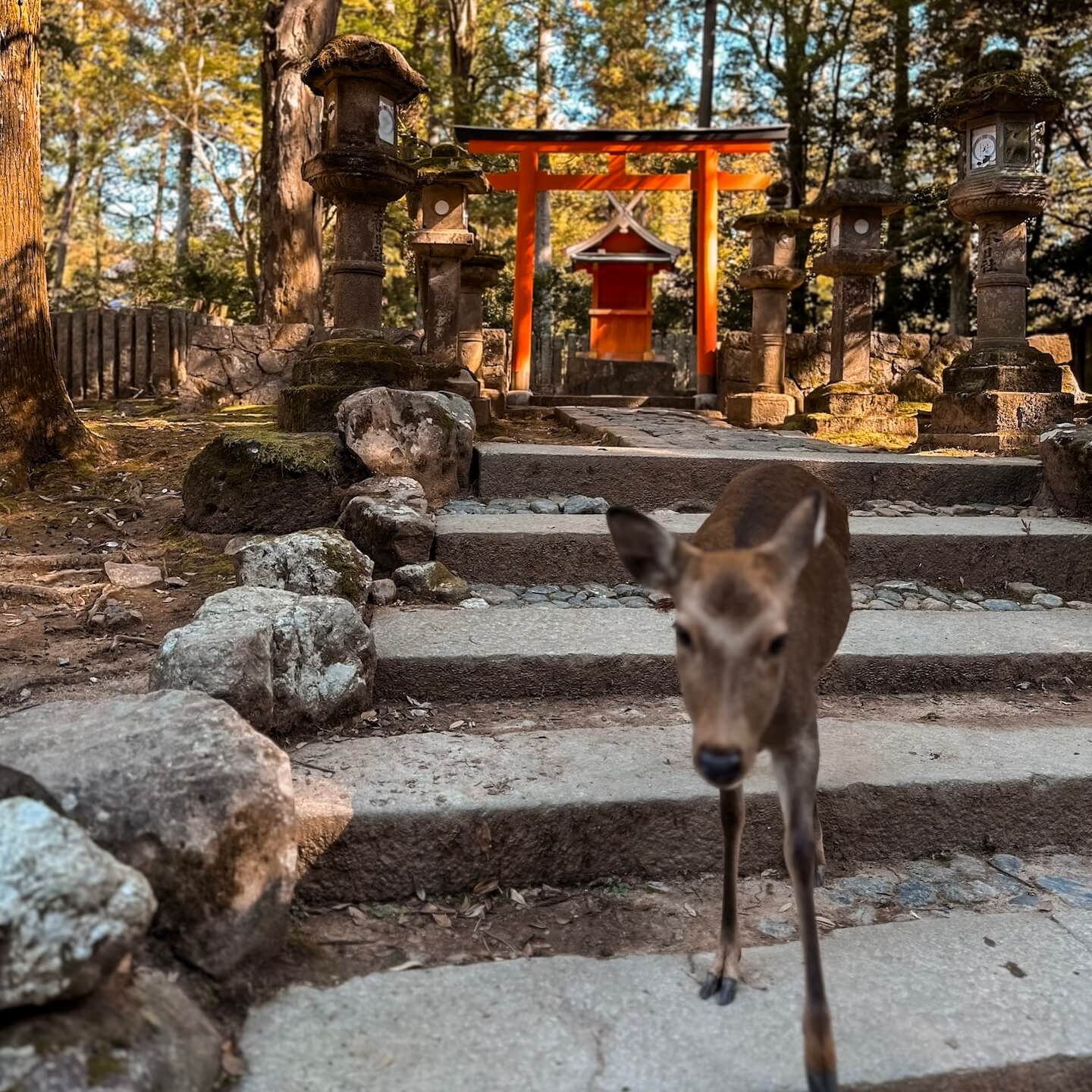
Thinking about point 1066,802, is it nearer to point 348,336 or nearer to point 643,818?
point 643,818

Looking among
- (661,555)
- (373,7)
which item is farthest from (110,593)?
(373,7)

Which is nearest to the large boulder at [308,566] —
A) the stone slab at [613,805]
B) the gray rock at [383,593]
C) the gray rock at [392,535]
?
the gray rock at [383,593]

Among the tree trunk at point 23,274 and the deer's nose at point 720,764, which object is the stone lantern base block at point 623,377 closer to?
the tree trunk at point 23,274

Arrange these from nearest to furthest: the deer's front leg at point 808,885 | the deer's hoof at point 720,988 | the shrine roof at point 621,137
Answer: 1. the deer's front leg at point 808,885
2. the deer's hoof at point 720,988
3. the shrine roof at point 621,137

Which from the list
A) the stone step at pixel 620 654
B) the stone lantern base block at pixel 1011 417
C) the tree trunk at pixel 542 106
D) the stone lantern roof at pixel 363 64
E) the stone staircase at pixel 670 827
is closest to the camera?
the stone staircase at pixel 670 827

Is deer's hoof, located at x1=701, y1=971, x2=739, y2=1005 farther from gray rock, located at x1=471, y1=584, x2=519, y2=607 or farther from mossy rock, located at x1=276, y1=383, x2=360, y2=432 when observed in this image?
mossy rock, located at x1=276, y1=383, x2=360, y2=432

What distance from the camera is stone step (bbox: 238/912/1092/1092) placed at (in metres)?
1.83

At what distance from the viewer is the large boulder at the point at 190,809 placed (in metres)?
1.97

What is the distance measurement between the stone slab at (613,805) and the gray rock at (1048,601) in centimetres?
147

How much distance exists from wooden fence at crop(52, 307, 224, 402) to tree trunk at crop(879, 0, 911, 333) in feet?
44.6

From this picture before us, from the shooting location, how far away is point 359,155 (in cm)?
620

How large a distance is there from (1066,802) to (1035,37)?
1933 centimetres

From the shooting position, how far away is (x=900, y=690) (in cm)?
358

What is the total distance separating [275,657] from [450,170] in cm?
737
